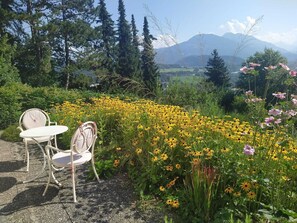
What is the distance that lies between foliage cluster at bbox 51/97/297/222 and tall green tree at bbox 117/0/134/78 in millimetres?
23709

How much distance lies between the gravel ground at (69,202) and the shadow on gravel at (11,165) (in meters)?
0.12

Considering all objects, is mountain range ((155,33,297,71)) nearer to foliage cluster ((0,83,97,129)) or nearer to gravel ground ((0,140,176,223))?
gravel ground ((0,140,176,223))

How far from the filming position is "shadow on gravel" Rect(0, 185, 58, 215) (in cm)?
281

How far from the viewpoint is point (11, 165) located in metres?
4.03

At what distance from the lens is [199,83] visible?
612cm

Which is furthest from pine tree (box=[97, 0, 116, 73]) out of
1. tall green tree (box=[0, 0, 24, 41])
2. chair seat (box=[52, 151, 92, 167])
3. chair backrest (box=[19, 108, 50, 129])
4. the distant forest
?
chair seat (box=[52, 151, 92, 167])

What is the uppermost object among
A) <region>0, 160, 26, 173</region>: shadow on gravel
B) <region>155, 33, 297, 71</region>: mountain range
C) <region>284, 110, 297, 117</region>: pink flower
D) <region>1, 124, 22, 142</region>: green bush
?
<region>155, 33, 297, 71</region>: mountain range

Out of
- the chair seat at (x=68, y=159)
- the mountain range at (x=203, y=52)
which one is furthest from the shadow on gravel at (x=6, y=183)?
the mountain range at (x=203, y=52)

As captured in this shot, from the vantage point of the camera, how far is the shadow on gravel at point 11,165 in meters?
3.86

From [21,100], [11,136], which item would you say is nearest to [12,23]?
[21,100]

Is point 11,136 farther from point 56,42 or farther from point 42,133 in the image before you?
point 56,42

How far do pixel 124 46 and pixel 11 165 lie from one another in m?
25.3

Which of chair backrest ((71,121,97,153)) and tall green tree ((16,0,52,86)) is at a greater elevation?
tall green tree ((16,0,52,86))

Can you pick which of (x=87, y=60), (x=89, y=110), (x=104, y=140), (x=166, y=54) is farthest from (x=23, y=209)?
(x=87, y=60)
